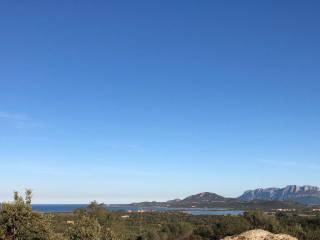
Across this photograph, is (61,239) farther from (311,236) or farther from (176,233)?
(176,233)

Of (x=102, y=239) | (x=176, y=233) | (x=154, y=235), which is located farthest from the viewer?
(x=176, y=233)

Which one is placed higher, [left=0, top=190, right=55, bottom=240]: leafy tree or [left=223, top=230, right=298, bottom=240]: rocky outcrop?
[left=0, top=190, right=55, bottom=240]: leafy tree

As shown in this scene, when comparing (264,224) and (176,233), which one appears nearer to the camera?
(264,224)

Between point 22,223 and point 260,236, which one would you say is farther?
point 260,236

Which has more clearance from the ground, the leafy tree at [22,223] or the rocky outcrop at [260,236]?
the leafy tree at [22,223]

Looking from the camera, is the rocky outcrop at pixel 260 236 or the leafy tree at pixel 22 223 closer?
the leafy tree at pixel 22 223

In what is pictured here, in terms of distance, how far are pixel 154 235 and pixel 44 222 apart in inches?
2193

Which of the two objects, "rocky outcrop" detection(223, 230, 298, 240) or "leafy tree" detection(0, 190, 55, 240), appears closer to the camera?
"leafy tree" detection(0, 190, 55, 240)

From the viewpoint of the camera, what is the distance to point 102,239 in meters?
39.3

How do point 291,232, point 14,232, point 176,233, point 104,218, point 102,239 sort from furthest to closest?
point 176,233 < point 291,232 < point 104,218 < point 102,239 < point 14,232

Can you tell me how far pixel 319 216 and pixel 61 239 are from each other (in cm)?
6961

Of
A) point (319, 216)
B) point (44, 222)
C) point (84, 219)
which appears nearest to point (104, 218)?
point (84, 219)

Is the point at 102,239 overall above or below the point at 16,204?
below

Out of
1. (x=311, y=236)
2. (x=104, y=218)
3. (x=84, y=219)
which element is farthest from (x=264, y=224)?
(x=84, y=219)
